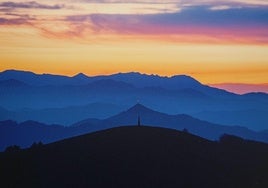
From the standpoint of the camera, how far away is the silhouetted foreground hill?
10531 cm

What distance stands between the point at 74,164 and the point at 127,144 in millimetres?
14801

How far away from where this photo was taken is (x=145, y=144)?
12362cm

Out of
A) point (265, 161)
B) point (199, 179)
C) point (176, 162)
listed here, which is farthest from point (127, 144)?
point (265, 161)

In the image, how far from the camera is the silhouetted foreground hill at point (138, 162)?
105312mm

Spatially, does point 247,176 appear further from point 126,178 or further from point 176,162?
point 126,178

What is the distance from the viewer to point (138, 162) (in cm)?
11456

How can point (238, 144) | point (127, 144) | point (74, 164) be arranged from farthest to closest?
1. point (238, 144)
2. point (127, 144)
3. point (74, 164)

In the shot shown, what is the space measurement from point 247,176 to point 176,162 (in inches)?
588

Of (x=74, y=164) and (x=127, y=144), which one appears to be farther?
(x=127, y=144)

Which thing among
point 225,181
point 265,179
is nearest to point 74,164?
point 225,181

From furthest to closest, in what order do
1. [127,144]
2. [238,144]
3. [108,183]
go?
1. [238,144]
2. [127,144]
3. [108,183]

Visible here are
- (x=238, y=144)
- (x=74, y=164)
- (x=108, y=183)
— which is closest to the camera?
(x=108, y=183)

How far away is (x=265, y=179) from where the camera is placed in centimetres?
10650

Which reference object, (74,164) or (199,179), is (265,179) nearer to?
(199,179)
